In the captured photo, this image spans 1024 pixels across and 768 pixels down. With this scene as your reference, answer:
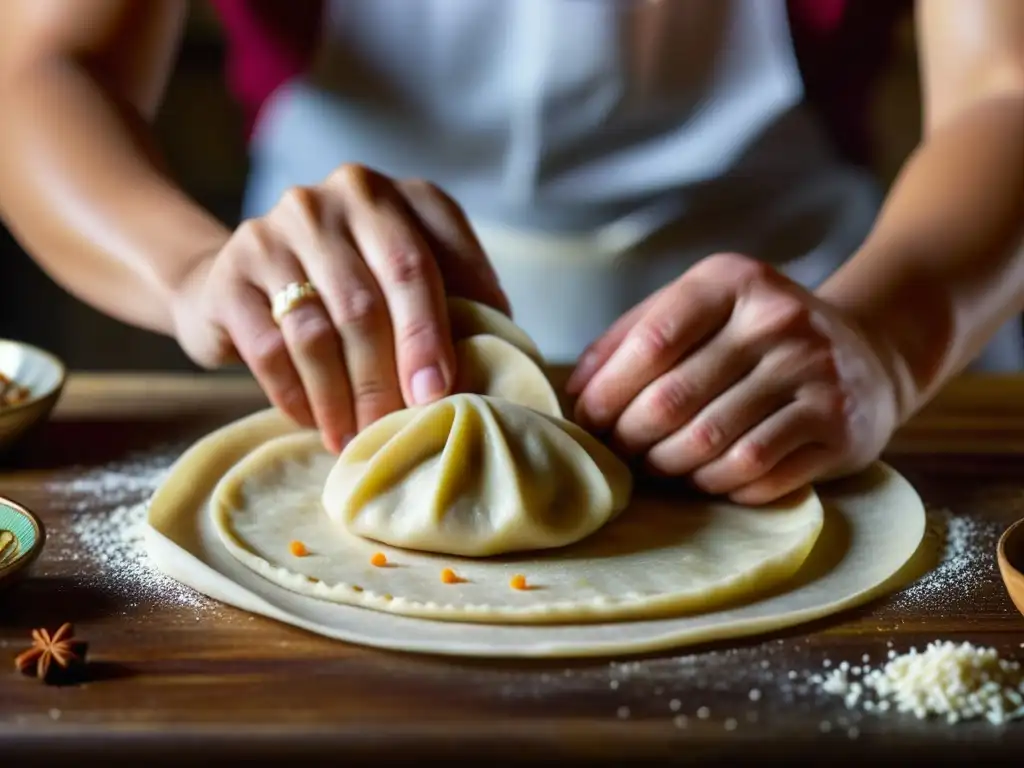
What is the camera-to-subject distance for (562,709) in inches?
40.3

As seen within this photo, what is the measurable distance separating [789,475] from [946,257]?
45 centimetres

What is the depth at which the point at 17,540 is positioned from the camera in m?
1.24

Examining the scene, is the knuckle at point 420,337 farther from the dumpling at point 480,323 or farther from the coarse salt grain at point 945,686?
the coarse salt grain at point 945,686

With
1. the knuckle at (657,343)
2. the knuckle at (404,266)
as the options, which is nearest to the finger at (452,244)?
the knuckle at (404,266)

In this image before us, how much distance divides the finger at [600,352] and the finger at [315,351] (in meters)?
0.30

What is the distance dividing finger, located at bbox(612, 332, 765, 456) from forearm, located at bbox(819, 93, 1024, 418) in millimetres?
210

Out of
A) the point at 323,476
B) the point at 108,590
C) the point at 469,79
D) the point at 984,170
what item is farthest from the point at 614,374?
the point at 469,79

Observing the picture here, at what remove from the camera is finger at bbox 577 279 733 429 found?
1.36 m

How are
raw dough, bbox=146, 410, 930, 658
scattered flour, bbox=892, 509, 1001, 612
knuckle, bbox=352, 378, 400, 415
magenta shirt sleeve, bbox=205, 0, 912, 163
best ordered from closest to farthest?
raw dough, bbox=146, 410, 930, 658 → scattered flour, bbox=892, 509, 1001, 612 → knuckle, bbox=352, 378, 400, 415 → magenta shirt sleeve, bbox=205, 0, 912, 163

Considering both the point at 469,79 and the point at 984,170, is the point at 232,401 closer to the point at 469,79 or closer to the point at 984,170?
the point at 469,79

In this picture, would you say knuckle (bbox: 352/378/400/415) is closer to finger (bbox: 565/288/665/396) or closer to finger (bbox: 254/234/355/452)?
finger (bbox: 254/234/355/452)

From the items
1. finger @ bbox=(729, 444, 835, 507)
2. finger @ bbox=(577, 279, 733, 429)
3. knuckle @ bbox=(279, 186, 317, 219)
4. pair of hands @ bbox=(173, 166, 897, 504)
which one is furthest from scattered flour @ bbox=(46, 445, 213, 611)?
finger @ bbox=(729, 444, 835, 507)

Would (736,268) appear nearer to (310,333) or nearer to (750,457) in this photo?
(750,457)

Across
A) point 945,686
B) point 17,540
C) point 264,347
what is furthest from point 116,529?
point 945,686
